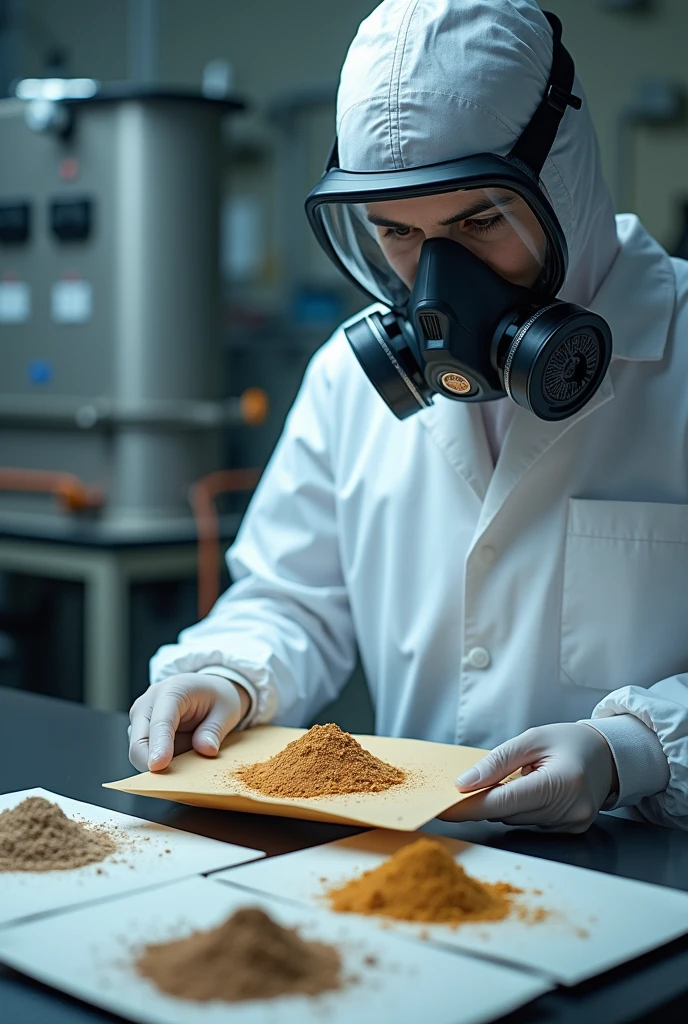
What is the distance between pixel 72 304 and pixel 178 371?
35 centimetres

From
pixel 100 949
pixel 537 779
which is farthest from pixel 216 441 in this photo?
pixel 100 949

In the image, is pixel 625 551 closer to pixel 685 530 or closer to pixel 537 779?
pixel 685 530

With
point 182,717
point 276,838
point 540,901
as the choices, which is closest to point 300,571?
point 182,717

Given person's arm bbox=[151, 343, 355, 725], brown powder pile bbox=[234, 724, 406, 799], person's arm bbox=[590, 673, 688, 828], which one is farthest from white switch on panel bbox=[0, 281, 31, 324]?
person's arm bbox=[590, 673, 688, 828]

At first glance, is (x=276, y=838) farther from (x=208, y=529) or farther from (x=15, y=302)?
(x=15, y=302)

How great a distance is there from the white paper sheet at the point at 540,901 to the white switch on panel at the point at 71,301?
2323mm

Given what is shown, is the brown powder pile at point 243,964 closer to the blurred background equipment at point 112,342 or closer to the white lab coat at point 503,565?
the white lab coat at point 503,565

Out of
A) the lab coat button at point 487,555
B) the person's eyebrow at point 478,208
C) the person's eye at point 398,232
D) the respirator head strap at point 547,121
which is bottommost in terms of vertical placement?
the lab coat button at point 487,555

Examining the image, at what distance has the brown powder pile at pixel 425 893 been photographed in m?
0.78

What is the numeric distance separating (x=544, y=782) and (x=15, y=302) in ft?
8.60

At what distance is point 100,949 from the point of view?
2.37 feet

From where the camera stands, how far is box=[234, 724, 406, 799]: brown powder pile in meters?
1.02

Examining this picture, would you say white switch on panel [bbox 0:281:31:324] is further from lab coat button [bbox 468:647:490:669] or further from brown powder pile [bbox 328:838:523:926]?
brown powder pile [bbox 328:838:523:926]

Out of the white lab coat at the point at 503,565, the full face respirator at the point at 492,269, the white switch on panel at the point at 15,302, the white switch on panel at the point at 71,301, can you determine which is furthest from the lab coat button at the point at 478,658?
the white switch on panel at the point at 15,302
